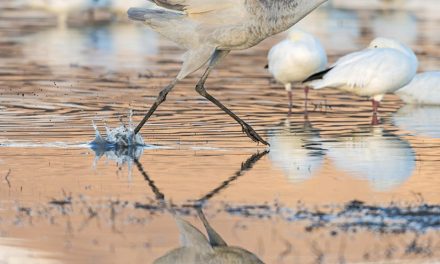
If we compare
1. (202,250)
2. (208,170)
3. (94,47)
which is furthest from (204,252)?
(94,47)

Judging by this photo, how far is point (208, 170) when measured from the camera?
10453 mm

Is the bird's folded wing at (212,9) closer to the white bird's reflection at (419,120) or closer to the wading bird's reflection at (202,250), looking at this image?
the white bird's reflection at (419,120)

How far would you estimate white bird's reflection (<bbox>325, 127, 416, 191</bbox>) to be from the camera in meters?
10.1

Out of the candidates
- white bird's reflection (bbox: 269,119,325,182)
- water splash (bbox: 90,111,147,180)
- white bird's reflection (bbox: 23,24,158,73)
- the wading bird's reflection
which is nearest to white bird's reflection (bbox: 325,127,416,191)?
white bird's reflection (bbox: 269,119,325,182)

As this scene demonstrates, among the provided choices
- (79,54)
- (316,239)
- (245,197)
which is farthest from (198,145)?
(79,54)

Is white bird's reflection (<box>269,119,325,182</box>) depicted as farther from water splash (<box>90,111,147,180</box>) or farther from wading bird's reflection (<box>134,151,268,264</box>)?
wading bird's reflection (<box>134,151,268,264</box>)

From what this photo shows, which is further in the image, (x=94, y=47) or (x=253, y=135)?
(x=94, y=47)

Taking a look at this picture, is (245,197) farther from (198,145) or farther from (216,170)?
(198,145)

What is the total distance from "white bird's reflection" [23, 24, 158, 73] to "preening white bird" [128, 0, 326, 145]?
25.2 ft

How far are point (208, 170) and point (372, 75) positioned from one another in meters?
4.86

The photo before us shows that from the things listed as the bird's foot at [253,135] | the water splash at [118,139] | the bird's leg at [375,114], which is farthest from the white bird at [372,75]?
Result: the water splash at [118,139]

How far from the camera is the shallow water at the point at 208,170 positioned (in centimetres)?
770

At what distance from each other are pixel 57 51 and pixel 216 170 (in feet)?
42.8

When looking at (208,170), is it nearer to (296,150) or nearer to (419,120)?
(296,150)
